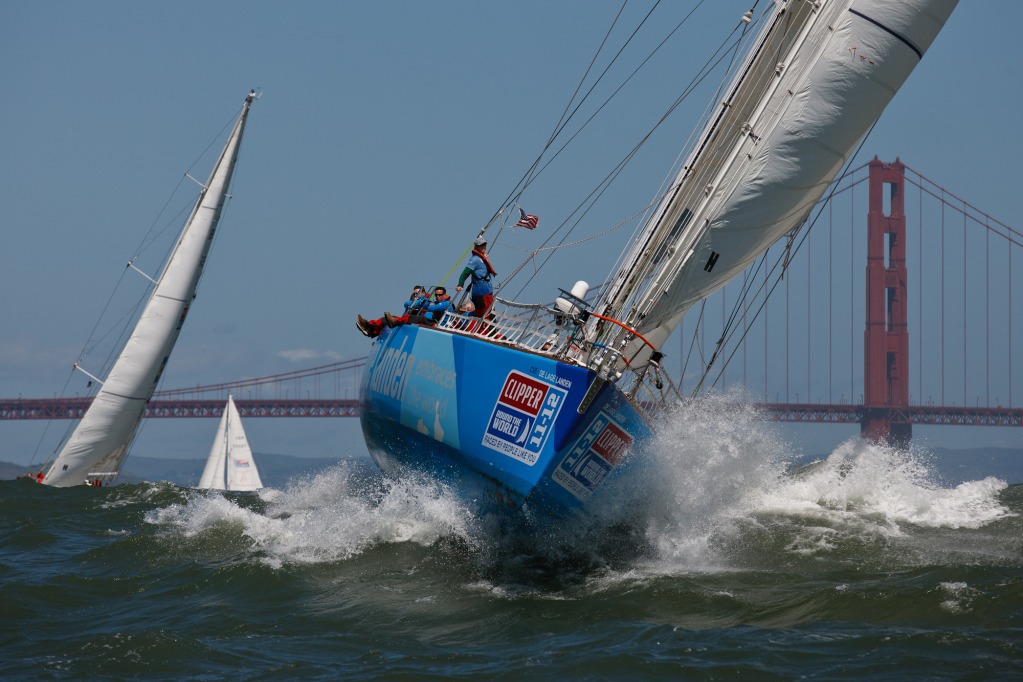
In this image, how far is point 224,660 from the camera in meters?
4.95

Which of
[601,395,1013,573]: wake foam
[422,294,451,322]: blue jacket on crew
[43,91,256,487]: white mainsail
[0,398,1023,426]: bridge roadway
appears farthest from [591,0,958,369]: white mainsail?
[0,398,1023,426]: bridge roadway

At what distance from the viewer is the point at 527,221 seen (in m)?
9.84

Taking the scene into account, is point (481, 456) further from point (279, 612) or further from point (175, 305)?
point (175, 305)

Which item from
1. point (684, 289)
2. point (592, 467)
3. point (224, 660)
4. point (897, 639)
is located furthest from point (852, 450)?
point (224, 660)

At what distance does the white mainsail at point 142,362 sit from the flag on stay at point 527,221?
9088 mm

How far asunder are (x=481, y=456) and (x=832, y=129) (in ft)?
10.5

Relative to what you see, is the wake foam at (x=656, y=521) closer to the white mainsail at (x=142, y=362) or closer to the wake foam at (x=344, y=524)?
the wake foam at (x=344, y=524)

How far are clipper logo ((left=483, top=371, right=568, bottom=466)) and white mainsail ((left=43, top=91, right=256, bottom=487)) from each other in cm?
1166

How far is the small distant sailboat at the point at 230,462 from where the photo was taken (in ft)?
79.9

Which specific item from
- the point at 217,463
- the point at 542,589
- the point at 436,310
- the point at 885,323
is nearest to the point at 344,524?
the point at 436,310

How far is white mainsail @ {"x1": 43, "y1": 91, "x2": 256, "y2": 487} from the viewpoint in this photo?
1669cm

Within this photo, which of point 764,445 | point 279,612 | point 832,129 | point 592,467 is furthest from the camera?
point 764,445

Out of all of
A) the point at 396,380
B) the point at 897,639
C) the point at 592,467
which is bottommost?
the point at 897,639

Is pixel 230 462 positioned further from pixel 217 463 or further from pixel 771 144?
pixel 771 144
